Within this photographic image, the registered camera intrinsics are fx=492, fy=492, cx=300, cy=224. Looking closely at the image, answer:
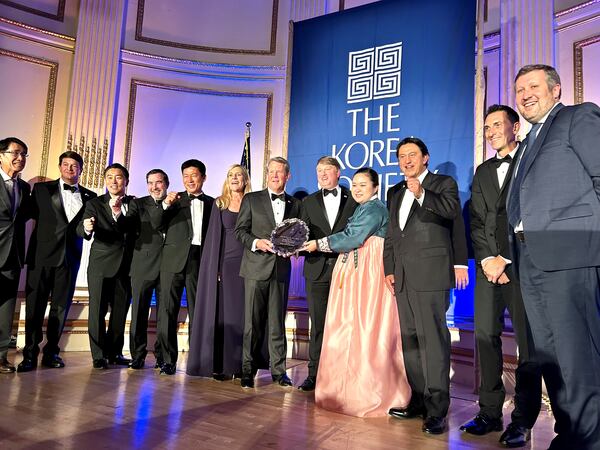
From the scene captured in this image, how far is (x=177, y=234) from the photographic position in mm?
4078

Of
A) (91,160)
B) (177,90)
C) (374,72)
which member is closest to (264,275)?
(374,72)

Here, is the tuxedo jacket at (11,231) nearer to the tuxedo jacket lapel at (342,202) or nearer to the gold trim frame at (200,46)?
the tuxedo jacket lapel at (342,202)

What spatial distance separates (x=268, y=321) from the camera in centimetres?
378

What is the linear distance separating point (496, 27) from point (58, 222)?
15.5ft

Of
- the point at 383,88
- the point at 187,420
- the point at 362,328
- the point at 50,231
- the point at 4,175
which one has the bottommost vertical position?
the point at 187,420

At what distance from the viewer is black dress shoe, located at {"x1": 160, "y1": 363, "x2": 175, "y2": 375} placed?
393 cm

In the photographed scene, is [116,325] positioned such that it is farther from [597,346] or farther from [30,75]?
[597,346]

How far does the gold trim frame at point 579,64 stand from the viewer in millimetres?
4508

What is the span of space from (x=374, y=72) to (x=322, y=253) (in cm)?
215

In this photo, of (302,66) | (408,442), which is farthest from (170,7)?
(408,442)

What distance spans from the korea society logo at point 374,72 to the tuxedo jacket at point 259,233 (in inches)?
65.3

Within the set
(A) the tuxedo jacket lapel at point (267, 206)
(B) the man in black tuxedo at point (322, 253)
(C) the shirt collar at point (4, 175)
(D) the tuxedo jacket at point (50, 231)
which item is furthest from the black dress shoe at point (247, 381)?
(C) the shirt collar at point (4, 175)

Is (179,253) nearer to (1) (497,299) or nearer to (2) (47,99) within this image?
(1) (497,299)

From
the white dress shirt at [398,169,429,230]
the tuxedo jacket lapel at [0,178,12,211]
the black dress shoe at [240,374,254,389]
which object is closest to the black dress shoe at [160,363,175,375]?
the black dress shoe at [240,374,254,389]
